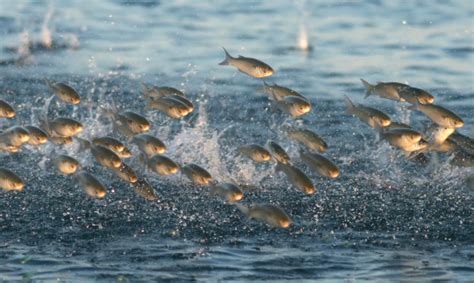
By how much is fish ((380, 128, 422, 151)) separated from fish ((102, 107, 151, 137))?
2065 mm

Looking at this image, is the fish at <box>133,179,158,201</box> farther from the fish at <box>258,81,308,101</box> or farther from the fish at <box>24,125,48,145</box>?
the fish at <box>258,81,308,101</box>

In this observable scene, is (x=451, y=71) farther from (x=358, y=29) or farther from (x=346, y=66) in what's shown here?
(x=358, y=29)

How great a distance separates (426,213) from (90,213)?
9.90 ft

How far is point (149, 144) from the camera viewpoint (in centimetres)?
1048

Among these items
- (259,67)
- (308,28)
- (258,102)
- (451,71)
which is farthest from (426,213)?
(308,28)

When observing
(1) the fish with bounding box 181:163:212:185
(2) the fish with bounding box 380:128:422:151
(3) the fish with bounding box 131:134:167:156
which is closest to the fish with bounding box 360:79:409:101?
(2) the fish with bounding box 380:128:422:151

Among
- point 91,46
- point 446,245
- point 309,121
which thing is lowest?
point 446,245

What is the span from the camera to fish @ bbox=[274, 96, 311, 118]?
10.8m

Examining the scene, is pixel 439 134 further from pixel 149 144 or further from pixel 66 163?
pixel 66 163

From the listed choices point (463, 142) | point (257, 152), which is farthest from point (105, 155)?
point (463, 142)

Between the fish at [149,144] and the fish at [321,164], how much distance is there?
119 centimetres

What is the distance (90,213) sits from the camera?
11.0 m

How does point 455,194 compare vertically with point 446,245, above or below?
above

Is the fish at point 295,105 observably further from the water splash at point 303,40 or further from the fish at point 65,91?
the water splash at point 303,40
